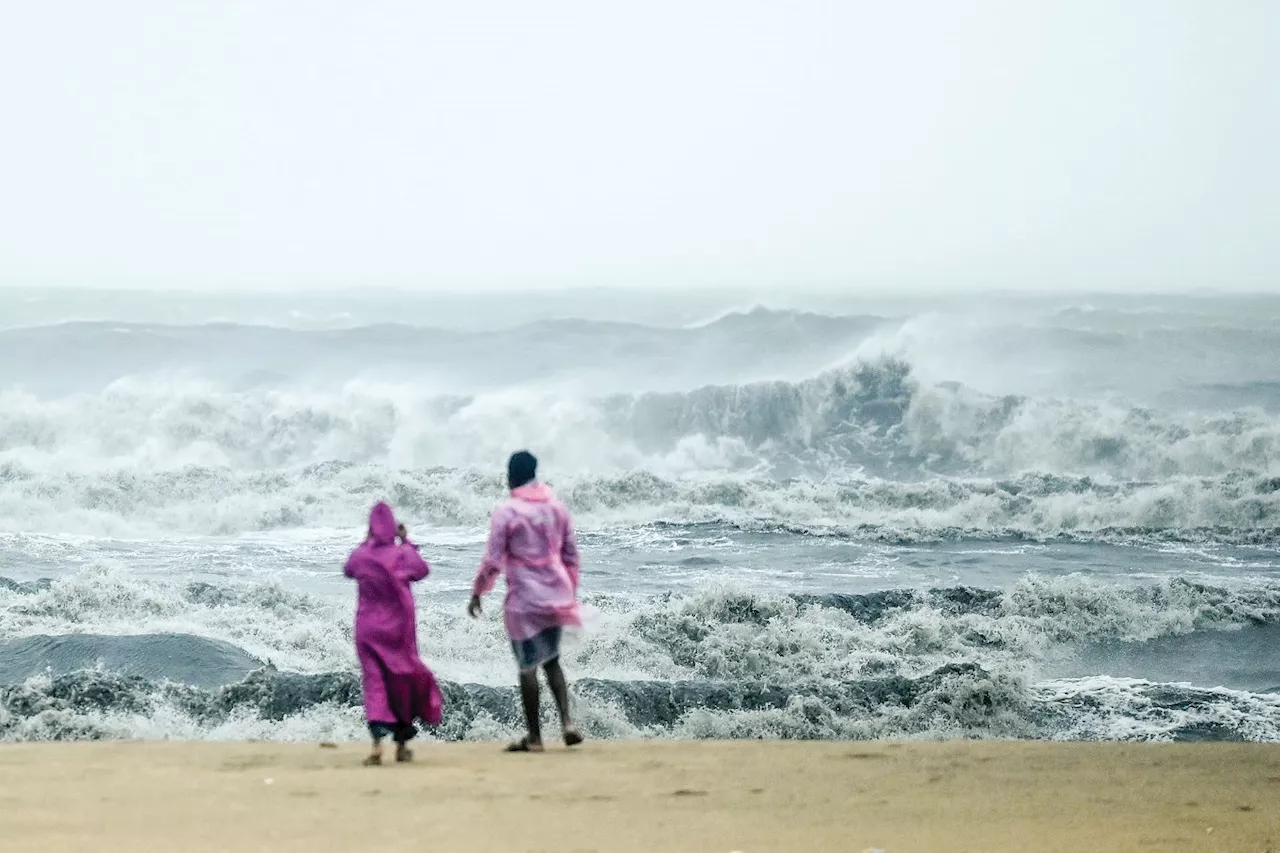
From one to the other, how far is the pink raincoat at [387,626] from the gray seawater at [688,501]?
8.37 feet

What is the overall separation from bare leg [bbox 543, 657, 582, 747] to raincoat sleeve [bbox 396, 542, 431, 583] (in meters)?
0.52

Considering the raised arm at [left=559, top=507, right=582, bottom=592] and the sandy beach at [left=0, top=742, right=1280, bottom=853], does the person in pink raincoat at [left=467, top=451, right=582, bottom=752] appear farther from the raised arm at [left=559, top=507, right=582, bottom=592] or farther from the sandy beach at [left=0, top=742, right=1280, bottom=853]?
the sandy beach at [left=0, top=742, right=1280, bottom=853]

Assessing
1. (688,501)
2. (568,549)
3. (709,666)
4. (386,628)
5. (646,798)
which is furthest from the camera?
(688,501)

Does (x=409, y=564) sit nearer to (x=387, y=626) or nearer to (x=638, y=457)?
(x=387, y=626)

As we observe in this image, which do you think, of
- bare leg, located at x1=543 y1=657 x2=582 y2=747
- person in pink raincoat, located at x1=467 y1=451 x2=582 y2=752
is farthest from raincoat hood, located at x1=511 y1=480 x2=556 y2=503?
bare leg, located at x1=543 y1=657 x2=582 y2=747

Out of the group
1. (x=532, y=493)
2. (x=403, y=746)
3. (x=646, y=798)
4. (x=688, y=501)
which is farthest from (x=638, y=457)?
(x=646, y=798)

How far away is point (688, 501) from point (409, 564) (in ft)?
24.0

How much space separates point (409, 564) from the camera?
4.49 metres

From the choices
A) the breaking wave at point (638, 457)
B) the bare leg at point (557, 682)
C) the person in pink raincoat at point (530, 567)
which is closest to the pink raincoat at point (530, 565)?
the person in pink raincoat at point (530, 567)

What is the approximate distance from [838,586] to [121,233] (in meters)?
5.58

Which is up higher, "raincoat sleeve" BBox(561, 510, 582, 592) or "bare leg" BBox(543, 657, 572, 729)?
"raincoat sleeve" BBox(561, 510, 582, 592)

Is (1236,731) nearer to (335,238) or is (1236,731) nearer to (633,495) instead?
(633,495)

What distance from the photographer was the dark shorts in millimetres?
4676

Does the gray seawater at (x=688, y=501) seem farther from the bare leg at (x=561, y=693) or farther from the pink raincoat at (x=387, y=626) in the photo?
the pink raincoat at (x=387, y=626)
